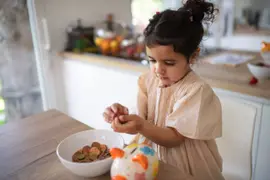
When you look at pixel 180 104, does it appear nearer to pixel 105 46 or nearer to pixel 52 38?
pixel 105 46

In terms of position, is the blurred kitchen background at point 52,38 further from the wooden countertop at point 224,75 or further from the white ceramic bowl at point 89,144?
the white ceramic bowl at point 89,144

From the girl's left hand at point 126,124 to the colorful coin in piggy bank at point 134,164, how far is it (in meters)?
0.12

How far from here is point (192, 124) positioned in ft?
2.43

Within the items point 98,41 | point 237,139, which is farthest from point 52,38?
point 237,139

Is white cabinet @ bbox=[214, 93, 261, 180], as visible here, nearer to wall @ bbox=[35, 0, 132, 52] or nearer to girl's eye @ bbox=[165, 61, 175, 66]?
girl's eye @ bbox=[165, 61, 175, 66]

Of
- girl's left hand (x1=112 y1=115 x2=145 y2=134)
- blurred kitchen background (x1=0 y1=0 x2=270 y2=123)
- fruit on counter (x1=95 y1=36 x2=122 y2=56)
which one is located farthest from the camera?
fruit on counter (x1=95 y1=36 x2=122 y2=56)

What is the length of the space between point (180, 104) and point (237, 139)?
0.37m

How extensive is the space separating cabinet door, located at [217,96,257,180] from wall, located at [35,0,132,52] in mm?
1461

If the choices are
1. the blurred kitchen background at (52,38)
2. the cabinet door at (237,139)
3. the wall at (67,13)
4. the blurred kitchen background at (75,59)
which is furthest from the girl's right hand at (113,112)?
the wall at (67,13)

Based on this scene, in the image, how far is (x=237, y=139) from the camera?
0.97 meters

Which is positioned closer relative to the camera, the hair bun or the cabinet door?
the hair bun

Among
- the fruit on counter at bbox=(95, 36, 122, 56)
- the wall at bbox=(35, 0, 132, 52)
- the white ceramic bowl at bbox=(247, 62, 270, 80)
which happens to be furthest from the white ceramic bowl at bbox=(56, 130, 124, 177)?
the wall at bbox=(35, 0, 132, 52)

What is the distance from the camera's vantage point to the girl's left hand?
681 millimetres

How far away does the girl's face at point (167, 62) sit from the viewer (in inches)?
27.9
